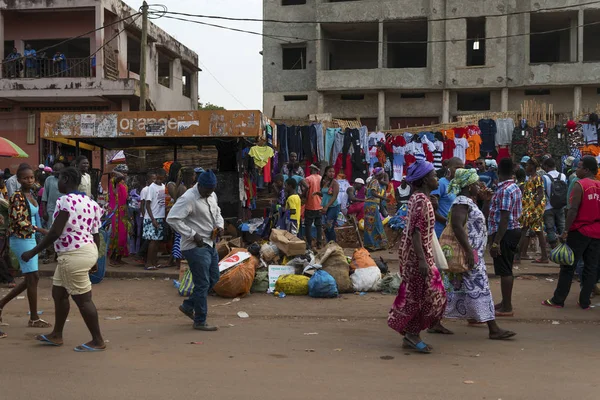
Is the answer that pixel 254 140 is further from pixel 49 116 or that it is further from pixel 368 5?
pixel 368 5

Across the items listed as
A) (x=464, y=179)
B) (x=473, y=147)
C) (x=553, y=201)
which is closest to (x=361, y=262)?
(x=464, y=179)

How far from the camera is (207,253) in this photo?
662cm

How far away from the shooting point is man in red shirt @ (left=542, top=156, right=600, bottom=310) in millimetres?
7598

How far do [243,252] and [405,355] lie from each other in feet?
13.6

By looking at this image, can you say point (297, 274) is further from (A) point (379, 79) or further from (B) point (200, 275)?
(A) point (379, 79)

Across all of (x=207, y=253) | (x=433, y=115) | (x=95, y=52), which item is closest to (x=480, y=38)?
(x=433, y=115)

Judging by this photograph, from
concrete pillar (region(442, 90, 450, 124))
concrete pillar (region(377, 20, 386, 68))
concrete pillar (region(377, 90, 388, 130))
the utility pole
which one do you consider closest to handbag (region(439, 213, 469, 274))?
the utility pole

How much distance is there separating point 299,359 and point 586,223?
14.1 ft

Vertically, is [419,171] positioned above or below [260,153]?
below

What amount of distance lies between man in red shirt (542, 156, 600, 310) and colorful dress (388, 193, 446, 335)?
2.87 m

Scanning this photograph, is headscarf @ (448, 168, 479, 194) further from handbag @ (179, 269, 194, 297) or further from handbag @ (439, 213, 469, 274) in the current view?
handbag @ (179, 269, 194, 297)

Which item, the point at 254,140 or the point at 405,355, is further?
the point at 254,140

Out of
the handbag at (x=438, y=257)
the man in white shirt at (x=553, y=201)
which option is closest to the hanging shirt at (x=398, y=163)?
the man in white shirt at (x=553, y=201)

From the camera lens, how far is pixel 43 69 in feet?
78.0
